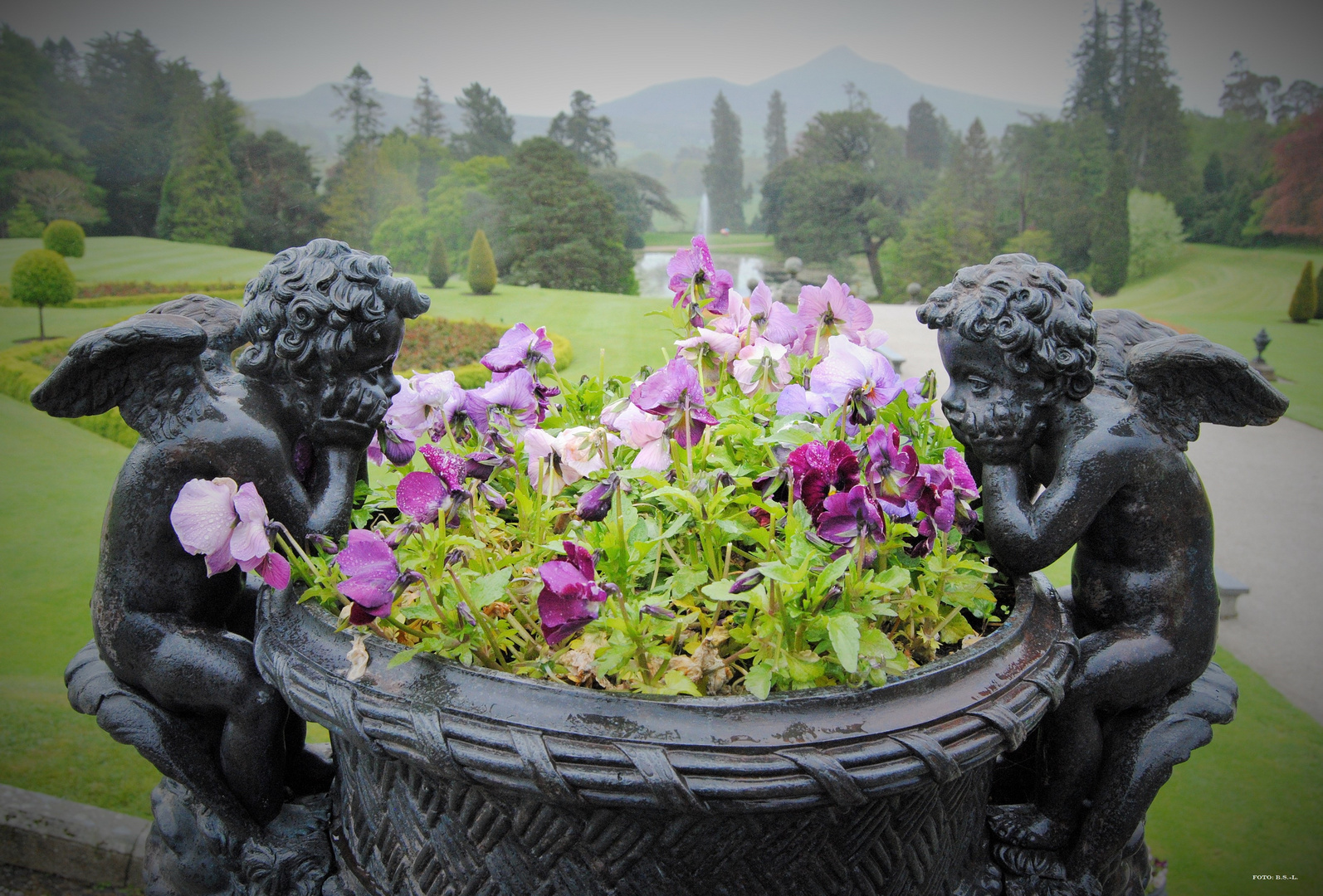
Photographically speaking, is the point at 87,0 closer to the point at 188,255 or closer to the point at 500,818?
the point at 188,255

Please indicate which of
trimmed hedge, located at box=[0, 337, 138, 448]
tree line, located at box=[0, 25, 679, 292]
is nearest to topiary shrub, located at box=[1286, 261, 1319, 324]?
tree line, located at box=[0, 25, 679, 292]

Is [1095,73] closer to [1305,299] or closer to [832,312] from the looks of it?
[1305,299]

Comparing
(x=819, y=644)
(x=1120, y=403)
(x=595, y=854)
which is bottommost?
(x=595, y=854)

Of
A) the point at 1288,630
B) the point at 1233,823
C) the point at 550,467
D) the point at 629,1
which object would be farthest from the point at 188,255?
the point at 1288,630

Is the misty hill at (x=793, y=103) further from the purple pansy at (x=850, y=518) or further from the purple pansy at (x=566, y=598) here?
the purple pansy at (x=566, y=598)

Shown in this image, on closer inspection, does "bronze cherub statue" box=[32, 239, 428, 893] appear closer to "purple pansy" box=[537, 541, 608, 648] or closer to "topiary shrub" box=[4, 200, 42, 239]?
"purple pansy" box=[537, 541, 608, 648]

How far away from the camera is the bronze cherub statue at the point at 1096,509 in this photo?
4.21ft

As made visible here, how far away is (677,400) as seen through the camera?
124cm

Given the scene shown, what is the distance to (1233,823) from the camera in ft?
9.48

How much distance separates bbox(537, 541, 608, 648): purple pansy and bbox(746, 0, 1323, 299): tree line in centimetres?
766

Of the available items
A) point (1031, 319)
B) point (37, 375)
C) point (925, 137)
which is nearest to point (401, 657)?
point (1031, 319)

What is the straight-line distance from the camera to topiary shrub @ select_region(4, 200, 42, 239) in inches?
206

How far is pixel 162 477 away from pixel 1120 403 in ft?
5.34

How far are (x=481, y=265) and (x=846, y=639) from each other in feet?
25.2
